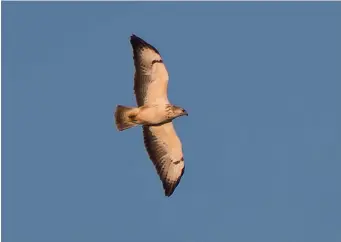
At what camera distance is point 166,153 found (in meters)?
28.2

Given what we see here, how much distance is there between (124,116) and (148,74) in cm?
117

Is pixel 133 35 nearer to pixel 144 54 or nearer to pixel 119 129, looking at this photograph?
pixel 144 54

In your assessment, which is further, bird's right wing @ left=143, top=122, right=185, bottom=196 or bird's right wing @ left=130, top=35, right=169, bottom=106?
Answer: bird's right wing @ left=143, top=122, right=185, bottom=196

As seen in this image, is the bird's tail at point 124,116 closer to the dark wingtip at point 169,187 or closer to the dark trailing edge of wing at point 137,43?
the dark trailing edge of wing at point 137,43

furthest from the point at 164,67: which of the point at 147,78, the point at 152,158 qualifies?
the point at 152,158

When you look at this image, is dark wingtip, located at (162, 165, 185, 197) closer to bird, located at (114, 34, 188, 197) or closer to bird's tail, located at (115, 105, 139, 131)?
bird, located at (114, 34, 188, 197)

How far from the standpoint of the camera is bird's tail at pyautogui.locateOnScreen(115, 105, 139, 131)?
26797 mm

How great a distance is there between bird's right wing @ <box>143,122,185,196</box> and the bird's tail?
123 centimetres

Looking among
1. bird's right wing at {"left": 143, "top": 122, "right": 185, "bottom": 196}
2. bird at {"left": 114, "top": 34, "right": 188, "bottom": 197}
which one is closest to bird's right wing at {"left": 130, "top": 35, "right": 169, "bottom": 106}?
bird at {"left": 114, "top": 34, "right": 188, "bottom": 197}

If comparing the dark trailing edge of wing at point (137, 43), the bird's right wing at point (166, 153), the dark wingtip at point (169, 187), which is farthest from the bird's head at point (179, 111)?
the dark wingtip at point (169, 187)

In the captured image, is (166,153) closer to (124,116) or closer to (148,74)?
(124,116)

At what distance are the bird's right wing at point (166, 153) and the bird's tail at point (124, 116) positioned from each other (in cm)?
123

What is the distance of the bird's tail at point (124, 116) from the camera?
26797mm

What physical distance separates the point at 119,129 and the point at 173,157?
80.8 inches
